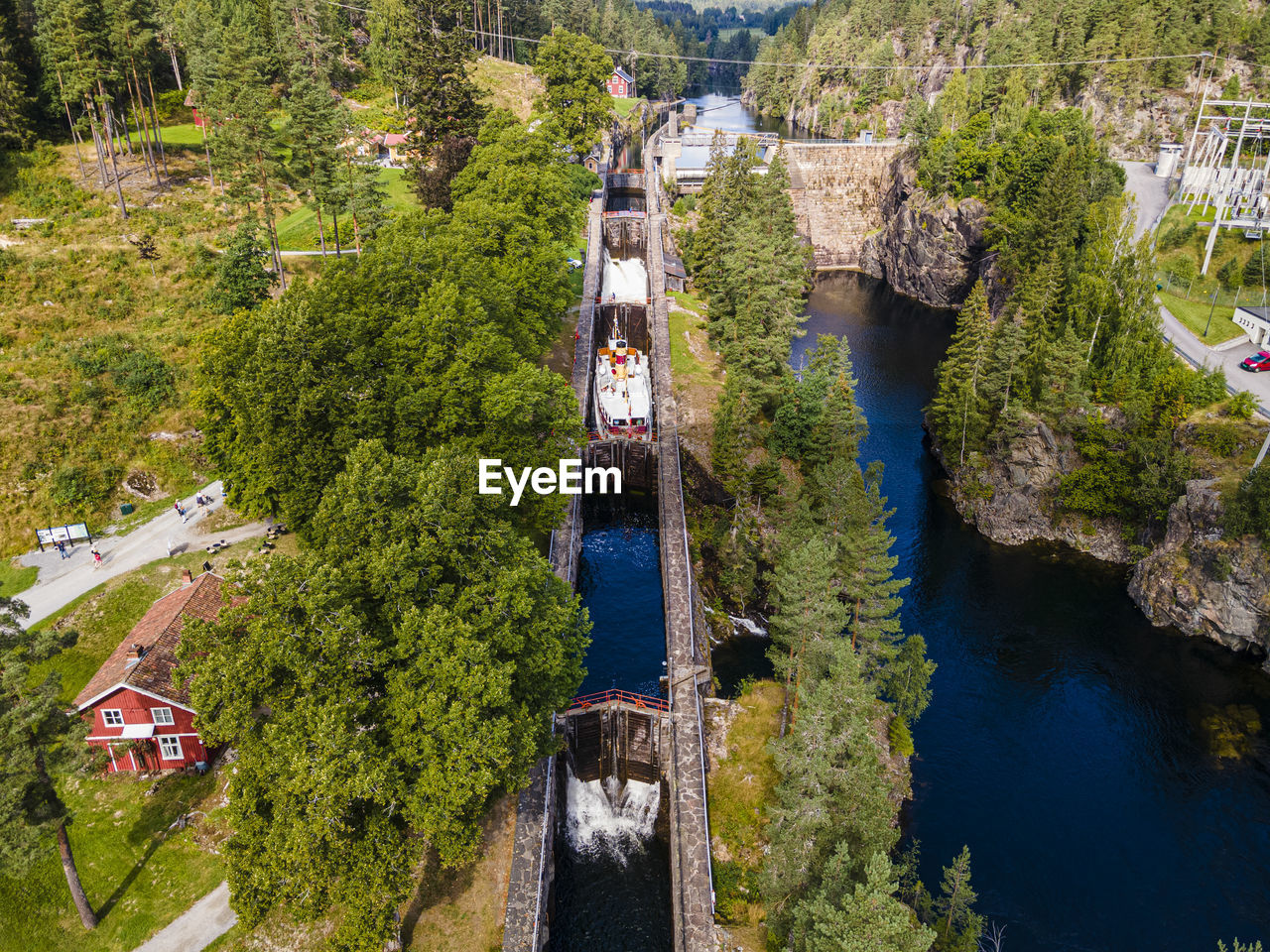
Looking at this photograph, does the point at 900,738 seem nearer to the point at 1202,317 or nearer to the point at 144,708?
the point at 144,708

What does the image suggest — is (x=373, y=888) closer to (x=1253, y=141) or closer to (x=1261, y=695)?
(x=1261, y=695)

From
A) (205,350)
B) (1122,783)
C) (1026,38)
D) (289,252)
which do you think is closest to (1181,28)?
(1026,38)

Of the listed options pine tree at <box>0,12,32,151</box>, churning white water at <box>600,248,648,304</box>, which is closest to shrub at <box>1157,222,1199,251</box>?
churning white water at <box>600,248,648,304</box>

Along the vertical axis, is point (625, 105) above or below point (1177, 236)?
above

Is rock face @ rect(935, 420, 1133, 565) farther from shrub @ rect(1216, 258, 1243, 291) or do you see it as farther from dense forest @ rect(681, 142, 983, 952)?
shrub @ rect(1216, 258, 1243, 291)

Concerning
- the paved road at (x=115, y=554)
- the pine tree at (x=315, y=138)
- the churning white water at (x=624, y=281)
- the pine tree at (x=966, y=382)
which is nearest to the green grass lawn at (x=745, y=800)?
the paved road at (x=115, y=554)

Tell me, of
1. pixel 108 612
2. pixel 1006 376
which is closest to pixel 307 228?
pixel 108 612

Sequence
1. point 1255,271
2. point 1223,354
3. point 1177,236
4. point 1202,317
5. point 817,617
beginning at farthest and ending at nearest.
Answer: point 1177,236
point 1255,271
point 1202,317
point 1223,354
point 817,617

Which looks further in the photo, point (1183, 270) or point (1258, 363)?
point (1183, 270)
